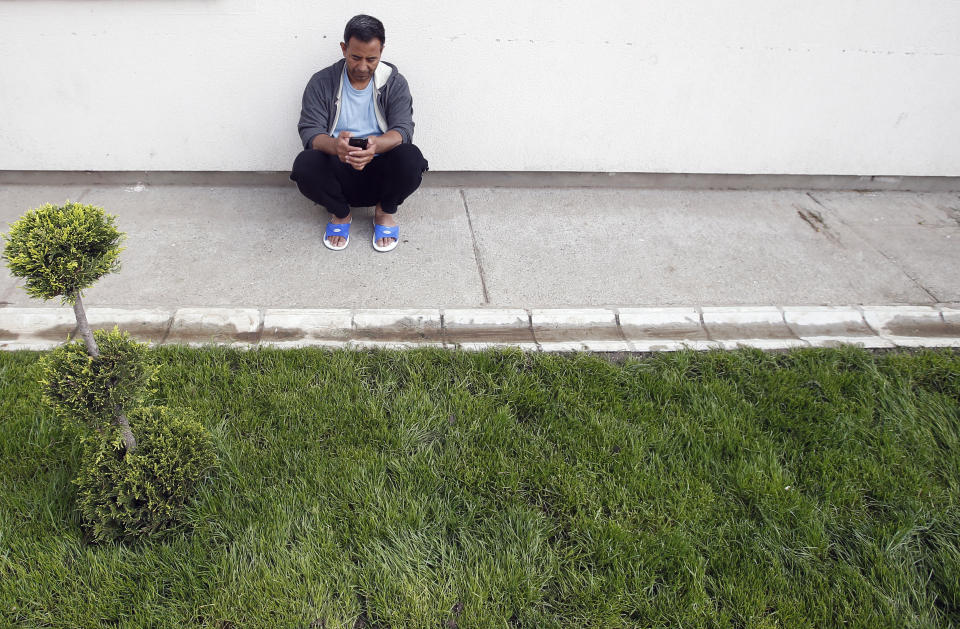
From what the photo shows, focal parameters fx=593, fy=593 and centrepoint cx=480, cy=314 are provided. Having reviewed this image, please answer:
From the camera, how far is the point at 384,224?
13.9ft

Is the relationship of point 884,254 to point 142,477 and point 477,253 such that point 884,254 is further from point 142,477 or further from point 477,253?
point 142,477

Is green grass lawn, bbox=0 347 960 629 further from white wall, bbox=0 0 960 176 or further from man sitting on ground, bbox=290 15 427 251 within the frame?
white wall, bbox=0 0 960 176

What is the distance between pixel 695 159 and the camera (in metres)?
5.04

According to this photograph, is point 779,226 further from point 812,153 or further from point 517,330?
point 517,330

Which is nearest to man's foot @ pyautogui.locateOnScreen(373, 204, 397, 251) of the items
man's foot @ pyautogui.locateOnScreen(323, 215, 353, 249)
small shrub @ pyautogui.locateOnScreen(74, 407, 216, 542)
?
man's foot @ pyautogui.locateOnScreen(323, 215, 353, 249)

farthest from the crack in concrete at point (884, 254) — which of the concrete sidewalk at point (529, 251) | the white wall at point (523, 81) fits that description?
the white wall at point (523, 81)

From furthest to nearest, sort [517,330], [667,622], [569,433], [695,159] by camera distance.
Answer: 1. [695,159]
2. [517,330]
3. [569,433]
4. [667,622]

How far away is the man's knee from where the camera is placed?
153 inches

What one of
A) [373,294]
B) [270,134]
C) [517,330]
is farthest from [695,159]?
[270,134]

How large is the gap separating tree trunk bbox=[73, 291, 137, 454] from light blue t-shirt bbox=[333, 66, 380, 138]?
229cm

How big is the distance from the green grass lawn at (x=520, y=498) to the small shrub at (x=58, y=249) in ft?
3.18

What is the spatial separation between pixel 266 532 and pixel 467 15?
3631 millimetres

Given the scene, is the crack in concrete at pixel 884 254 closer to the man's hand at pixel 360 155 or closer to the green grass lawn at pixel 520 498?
the green grass lawn at pixel 520 498

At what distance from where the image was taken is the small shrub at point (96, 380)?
2096 mm
